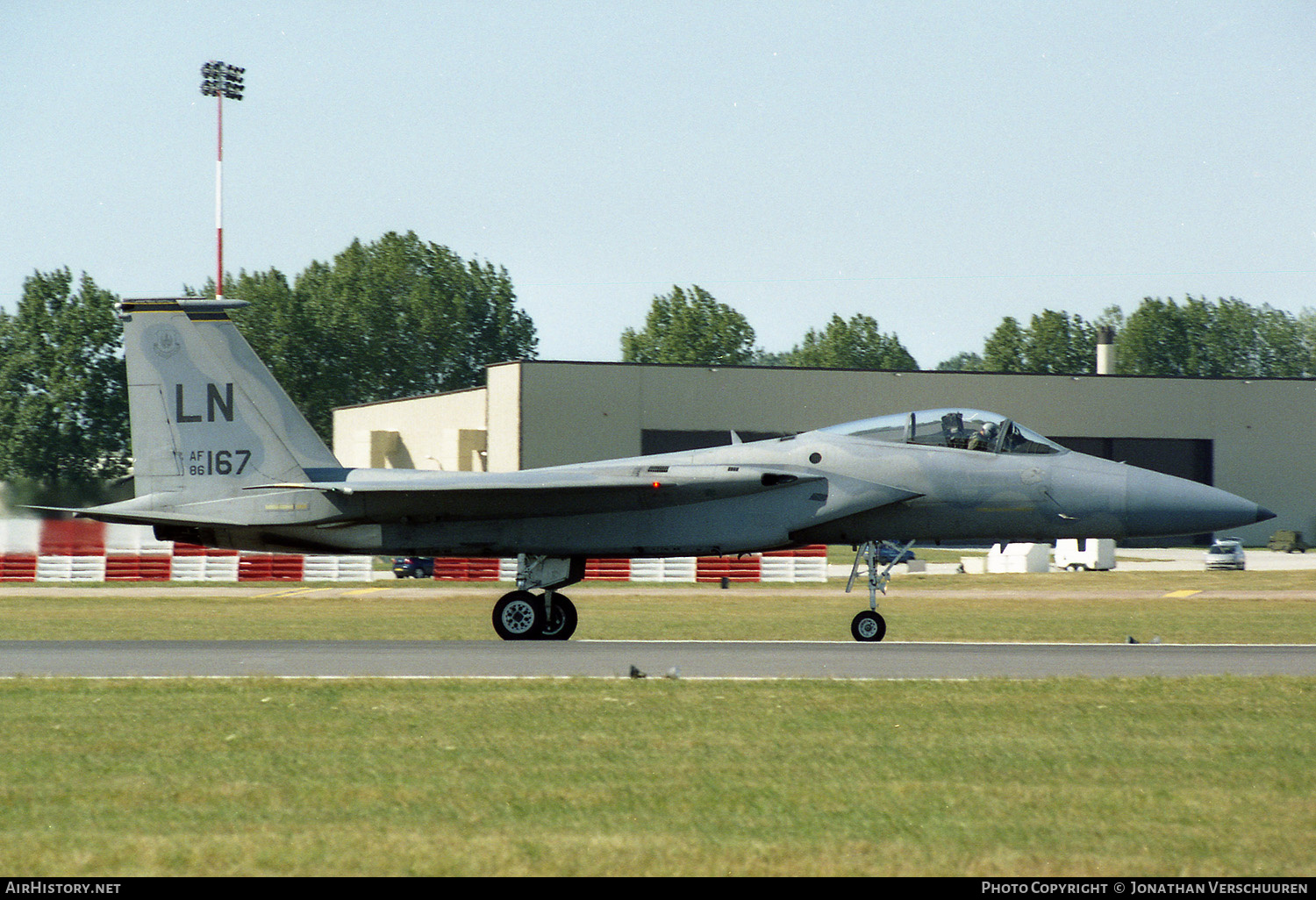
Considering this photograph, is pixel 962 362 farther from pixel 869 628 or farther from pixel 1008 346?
pixel 869 628

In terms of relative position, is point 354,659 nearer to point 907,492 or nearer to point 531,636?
point 531,636

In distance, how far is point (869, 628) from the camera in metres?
18.4

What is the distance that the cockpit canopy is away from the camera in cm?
1861

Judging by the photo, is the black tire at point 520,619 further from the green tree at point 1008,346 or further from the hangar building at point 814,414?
the green tree at point 1008,346

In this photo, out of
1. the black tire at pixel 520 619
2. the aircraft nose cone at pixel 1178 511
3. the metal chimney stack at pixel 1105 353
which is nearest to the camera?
the aircraft nose cone at pixel 1178 511

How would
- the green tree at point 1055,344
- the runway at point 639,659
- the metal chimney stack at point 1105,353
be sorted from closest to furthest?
the runway at point 639,659
the metal chimney stack at point 1105,353
the green tree at point 1055,344

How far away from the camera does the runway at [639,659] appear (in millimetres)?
13836

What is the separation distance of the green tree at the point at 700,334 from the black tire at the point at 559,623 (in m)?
104

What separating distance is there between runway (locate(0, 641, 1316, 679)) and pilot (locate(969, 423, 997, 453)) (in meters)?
2.74

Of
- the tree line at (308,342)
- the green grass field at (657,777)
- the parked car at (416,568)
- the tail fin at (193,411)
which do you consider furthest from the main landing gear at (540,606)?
the tree line at (308,342)

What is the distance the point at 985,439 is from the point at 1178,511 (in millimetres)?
2763

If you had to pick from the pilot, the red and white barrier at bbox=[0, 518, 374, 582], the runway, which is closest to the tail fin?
the runway

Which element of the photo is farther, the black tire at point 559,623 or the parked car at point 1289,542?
the parked car at point 1289,542

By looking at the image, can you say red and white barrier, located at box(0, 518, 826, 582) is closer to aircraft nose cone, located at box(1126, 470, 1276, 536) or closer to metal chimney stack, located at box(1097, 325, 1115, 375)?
aircraft nose cone, located at box(1126, 470, 1276, 536)
